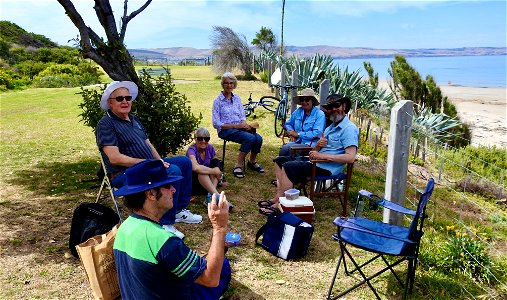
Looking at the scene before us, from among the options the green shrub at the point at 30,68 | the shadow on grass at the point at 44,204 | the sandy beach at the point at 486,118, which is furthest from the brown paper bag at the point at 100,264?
the green shrub at the point at 30,68

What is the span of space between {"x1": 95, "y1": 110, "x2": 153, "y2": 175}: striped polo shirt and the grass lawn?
90 cm

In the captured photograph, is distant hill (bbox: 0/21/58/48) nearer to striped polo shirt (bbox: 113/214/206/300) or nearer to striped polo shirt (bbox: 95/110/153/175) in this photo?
striped polo shirt (bbox: 95/110/153/175)

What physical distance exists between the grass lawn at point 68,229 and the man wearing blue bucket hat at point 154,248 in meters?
1.44

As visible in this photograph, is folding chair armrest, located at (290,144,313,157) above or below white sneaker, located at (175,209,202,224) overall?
above

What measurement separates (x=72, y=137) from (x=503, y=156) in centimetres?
980

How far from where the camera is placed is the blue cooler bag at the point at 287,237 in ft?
12.9

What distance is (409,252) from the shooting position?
309 cm

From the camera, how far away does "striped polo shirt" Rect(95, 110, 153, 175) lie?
163 inches

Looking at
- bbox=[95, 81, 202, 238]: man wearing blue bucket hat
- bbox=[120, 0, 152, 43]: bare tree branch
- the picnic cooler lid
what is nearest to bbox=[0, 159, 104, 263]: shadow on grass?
bbox=[95, 81, 202, 238]: man wearing blue bucket hat

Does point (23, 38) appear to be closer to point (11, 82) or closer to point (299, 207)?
point (299, 207)

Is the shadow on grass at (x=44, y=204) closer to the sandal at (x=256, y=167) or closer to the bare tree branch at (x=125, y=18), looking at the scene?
the bare tree branch at (x=125, y=18)

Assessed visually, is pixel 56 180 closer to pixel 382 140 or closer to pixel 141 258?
pixel 141 258

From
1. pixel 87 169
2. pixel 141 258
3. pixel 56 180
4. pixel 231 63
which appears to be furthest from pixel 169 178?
pixel 231 63

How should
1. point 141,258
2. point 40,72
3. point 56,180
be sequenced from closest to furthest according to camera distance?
point 141,258
point 56,180
point 40,72
